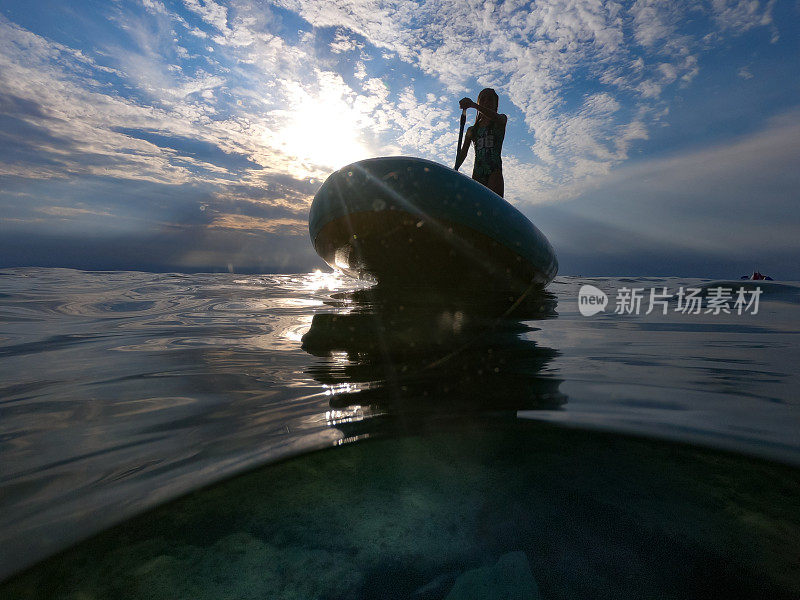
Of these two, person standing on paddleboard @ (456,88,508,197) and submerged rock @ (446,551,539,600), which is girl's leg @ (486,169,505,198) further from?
submerged rock @ (446,551,539,600)

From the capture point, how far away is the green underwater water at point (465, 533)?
55 cm

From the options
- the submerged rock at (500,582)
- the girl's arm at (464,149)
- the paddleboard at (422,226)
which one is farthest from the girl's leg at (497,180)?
the submerged rock at (500,582)

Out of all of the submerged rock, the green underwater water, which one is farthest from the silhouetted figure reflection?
the submerged rock

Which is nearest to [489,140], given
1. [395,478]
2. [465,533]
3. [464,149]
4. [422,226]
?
[464,149]

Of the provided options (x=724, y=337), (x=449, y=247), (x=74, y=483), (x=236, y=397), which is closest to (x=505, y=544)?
(x=74, y=483)

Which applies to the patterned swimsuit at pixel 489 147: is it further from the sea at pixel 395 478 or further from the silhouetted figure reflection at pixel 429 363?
the sea at pixel 395 478

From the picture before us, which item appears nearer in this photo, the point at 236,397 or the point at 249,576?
the point at 249,576

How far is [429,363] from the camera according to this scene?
1825 millimetres

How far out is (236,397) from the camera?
1.31m

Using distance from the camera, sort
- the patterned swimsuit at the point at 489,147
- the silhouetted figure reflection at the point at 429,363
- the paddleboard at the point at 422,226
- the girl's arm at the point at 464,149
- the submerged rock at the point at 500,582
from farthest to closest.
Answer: the girl's arm at the point at 464,149 → the patterned swimsuit at the point at 489,147 → the paddleboard at the point at 422,226 → the silhouetted figure reflection at the point at 429,363 → the submerged rock at the point at 500,582

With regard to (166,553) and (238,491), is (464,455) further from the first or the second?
(166,553)

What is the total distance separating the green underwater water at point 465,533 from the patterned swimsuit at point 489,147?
623cm

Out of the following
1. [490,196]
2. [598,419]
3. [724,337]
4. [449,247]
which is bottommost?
[598,419]

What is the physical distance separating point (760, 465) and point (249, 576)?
1123 millimetres
